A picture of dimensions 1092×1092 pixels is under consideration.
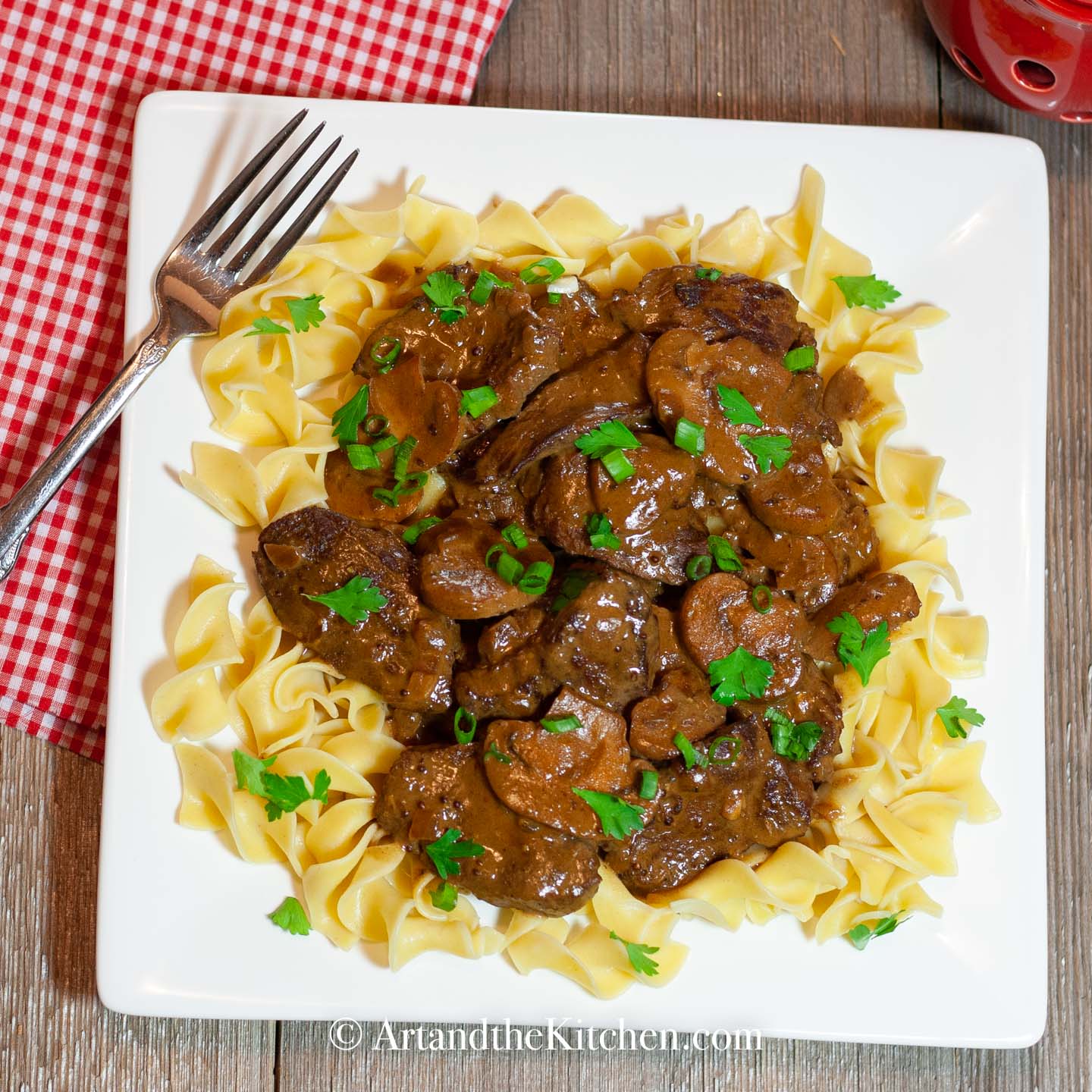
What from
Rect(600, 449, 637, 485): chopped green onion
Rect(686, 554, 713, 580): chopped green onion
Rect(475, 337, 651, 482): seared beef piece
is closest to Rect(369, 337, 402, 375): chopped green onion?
Rect(475, 337, 651, 482): seared beef piece

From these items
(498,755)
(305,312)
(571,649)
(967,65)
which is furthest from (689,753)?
(967,65)

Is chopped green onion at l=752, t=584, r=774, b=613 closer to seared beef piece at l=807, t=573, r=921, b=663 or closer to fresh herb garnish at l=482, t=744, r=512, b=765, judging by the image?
seared beef piece at l=807, t=573, r=921, b=663

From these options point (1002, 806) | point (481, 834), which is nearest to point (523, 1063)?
point (481, 834)

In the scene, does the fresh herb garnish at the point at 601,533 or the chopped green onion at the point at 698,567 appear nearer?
the fresh herb garnish at the point at 601,533

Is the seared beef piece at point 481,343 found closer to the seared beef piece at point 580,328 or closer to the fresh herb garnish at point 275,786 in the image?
the seared beef piece at point 580,328

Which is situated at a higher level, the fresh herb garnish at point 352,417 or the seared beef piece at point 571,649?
the fresh herb garnish at point 352,417

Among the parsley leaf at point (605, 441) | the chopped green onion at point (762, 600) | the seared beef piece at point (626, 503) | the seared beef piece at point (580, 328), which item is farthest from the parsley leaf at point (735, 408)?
the chopped green onion at point (762, 600)
